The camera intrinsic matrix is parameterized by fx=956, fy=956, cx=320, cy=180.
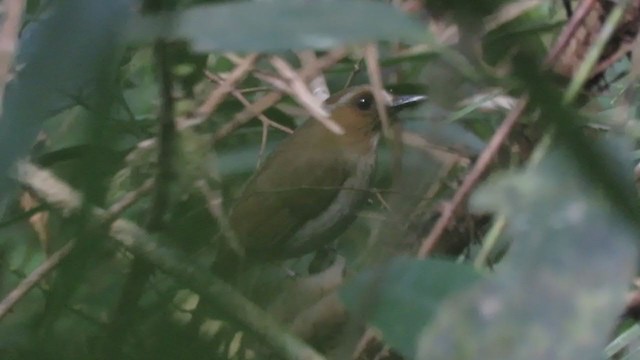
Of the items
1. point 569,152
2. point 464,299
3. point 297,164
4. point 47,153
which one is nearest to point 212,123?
point 47,153

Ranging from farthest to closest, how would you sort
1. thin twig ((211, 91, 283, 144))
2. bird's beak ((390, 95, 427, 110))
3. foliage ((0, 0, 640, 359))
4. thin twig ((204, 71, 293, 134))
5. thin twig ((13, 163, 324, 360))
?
bird's beak ((390, 95, 427, 110)) → thin twig ((204, 71, 293, 134)) → thin twig ((211, 91, 283, 144)) → thin twig ((13, 163, 324, 360)) → foliage ((0, 0, 640, 359))

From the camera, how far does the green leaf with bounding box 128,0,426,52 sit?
239 millimetres

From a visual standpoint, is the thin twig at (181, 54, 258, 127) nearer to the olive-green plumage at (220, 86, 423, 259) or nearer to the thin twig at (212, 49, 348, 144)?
the thin twig at (212, 49, 348, 144)

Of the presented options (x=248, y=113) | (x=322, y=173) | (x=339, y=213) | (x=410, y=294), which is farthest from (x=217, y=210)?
(x=322, y=173)

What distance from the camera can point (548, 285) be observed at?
29cm

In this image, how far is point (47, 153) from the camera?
68cm

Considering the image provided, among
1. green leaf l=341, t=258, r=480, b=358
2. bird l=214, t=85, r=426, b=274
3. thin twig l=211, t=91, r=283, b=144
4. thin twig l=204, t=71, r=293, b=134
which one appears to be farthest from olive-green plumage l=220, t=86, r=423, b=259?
green leaf l=341, t=258, r=480, b=358

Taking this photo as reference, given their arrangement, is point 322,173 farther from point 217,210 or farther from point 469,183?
→ point 217,210

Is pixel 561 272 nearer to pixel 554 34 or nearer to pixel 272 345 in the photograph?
pixel 272 345

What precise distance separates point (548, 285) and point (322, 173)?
142cm

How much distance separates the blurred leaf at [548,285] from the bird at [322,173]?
860 mm

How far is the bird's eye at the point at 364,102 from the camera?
5.57ft

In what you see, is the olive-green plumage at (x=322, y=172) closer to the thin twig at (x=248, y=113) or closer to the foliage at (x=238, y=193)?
the thin twig at (x=248, y=113)

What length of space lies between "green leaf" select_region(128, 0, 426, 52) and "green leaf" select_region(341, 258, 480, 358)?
Answer: 0.75 ft
